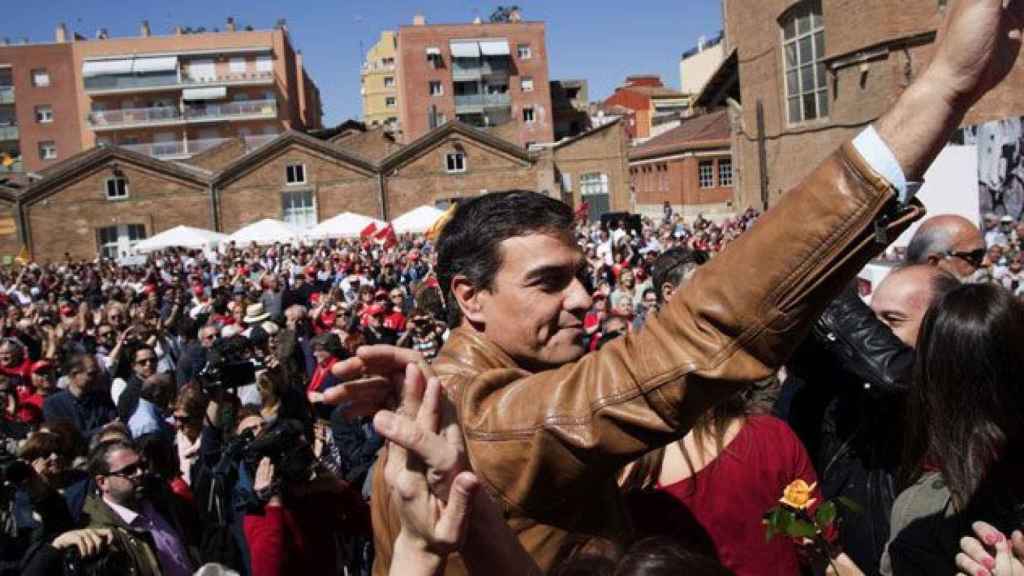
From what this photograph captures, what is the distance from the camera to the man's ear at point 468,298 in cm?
214

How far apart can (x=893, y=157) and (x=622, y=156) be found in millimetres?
52231

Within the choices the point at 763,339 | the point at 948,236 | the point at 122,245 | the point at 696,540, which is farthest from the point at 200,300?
the point at 122,245

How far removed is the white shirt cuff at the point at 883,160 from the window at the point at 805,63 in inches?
1051

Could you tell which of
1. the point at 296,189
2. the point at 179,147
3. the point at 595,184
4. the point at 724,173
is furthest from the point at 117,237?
the point at 724,173

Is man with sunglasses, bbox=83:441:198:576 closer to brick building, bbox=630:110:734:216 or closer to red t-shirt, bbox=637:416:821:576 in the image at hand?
red t-shirt, bbox=637:416:821:576

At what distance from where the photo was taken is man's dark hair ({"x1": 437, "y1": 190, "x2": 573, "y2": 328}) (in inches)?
83.5

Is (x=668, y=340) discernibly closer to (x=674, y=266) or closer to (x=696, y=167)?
(x=674, y=266)

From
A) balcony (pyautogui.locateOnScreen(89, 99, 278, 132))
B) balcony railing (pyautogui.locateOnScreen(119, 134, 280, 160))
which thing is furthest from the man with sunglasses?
balcony (pyautogui.locateOnScreen(89, 99, 278, 132))

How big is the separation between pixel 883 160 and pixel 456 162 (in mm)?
49350

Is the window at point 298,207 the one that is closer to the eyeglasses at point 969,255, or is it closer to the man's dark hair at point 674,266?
the man's dark hair at point 674,266

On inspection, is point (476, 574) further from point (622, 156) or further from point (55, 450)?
point (622, 156)

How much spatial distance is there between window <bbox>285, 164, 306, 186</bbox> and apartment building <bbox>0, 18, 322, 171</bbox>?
23368 millimetres

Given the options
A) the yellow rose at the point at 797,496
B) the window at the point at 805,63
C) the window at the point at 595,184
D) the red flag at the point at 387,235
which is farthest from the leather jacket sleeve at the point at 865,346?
the window at the point at 595,184

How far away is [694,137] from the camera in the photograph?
2004 inches
